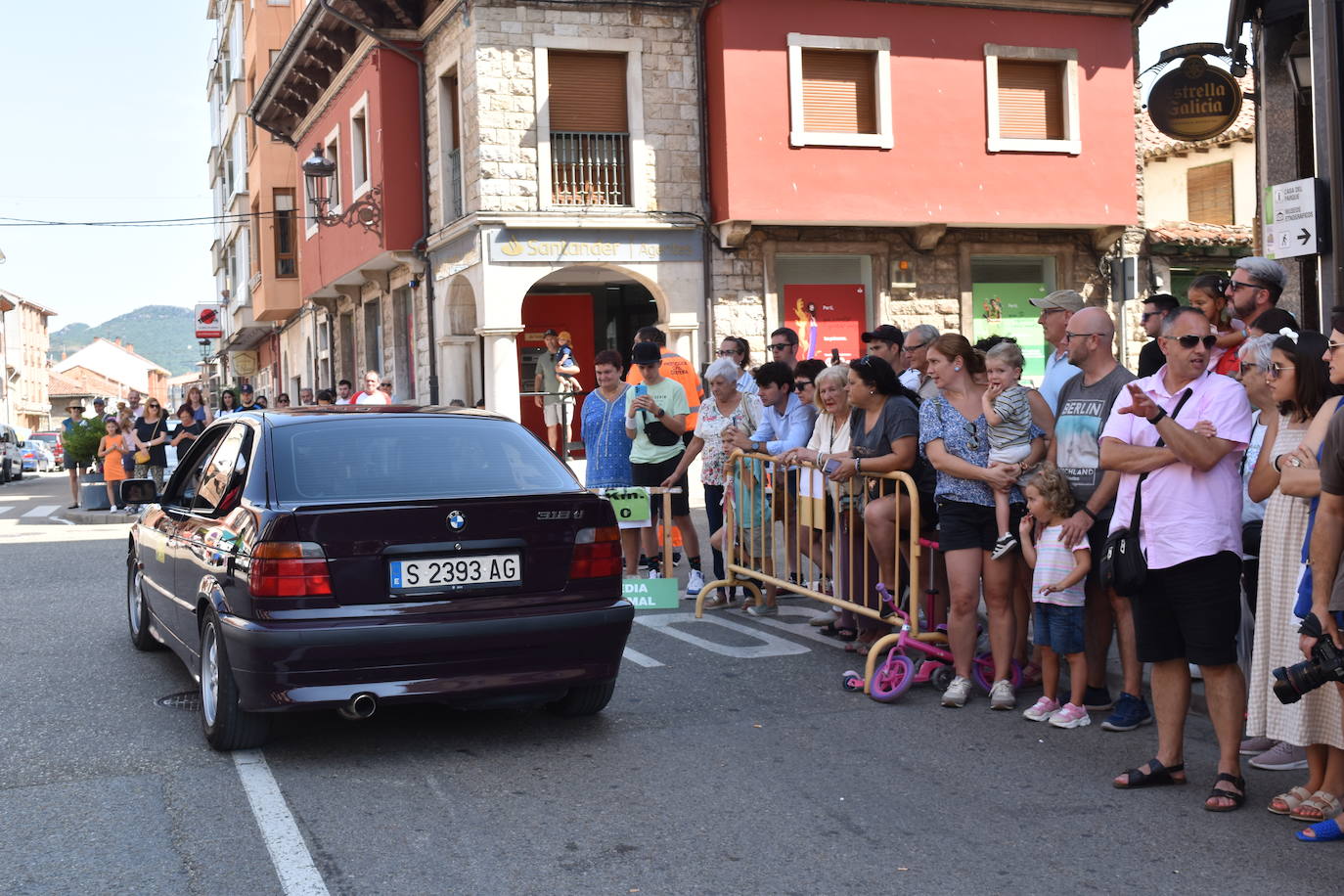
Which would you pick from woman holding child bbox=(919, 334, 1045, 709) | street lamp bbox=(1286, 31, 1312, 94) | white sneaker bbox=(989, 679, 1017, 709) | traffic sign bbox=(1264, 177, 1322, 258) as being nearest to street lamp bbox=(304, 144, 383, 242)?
street lamp bbox=(1286, 31, 1312, 94)

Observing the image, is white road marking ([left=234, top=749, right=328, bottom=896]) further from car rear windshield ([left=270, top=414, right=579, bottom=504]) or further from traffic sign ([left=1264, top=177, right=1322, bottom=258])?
traffic sign ([left=1264, top=177, right=1322, bottom=258])

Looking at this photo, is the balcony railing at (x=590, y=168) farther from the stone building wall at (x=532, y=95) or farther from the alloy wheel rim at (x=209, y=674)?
the alloy wheel rim at (x=209, y=674)

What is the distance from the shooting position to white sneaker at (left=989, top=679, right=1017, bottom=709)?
256 inches

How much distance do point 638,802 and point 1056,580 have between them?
2.30 meters

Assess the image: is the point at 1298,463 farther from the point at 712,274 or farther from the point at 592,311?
the point at 592,311

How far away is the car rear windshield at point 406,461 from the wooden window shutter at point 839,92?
14.6 metres

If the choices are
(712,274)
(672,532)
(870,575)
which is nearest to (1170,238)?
(712,274)

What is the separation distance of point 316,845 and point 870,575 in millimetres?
A: 3949

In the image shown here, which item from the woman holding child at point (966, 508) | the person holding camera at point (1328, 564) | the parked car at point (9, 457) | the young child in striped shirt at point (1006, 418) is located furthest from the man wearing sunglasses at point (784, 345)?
the parked car at point (9, 457)

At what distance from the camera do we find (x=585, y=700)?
634 centimetres

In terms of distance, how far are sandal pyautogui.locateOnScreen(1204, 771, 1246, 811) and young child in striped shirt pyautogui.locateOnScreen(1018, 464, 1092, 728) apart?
1225mm

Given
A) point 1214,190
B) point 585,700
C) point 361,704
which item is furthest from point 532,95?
point 361,704

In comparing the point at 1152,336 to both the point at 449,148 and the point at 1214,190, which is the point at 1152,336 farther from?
the point at 1214,190

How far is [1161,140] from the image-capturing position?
24297 millimetres
